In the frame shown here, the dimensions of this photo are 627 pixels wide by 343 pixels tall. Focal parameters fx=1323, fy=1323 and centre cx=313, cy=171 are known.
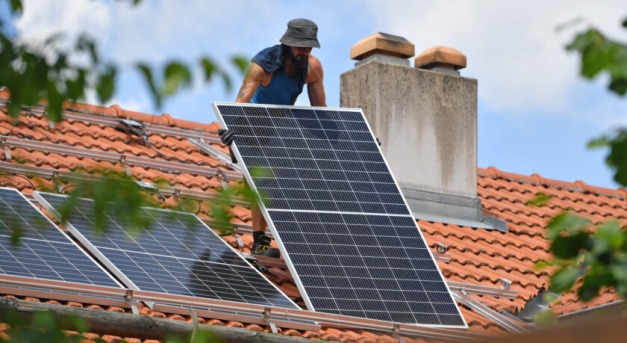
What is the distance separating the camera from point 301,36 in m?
10.4

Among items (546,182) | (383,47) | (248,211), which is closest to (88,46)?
(248,211)

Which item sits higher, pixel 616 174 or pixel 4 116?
pixel 4 116

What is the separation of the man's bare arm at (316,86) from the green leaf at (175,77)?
700cm

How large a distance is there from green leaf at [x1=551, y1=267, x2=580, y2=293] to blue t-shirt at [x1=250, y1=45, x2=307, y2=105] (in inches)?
276

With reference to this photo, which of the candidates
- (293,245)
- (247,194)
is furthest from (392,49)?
(247,194)

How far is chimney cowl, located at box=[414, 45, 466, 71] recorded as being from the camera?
1367 cm

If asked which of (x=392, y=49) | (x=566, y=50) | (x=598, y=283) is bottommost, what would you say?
(x=598, y=283)

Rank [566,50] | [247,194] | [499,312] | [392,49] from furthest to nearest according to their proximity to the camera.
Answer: [392,49], [499,312], [247,194], [566,50]

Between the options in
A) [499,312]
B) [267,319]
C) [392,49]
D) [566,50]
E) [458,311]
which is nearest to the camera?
[566,50]

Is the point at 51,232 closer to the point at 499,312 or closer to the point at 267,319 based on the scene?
the point at 267,319

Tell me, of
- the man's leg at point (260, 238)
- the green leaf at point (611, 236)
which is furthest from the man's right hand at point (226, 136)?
the green leaf at point (611, 236)

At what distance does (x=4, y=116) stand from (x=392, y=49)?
3.94 meters

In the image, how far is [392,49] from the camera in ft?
44.0

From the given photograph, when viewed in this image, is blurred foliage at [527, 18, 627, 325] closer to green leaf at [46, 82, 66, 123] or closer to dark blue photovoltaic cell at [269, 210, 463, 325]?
green leaf at [46, 82, 66, 123]
